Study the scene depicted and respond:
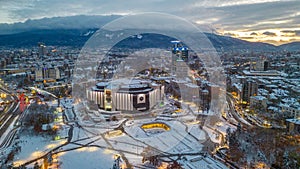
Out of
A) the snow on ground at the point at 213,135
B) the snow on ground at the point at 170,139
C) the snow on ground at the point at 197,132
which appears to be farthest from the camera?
the snow on ground at the point at 197,132

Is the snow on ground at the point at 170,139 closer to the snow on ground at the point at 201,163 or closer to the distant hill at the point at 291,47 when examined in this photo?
the snow on ground at the point at 201,163

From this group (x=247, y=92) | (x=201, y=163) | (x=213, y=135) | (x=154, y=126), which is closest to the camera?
(x=201, y=163)

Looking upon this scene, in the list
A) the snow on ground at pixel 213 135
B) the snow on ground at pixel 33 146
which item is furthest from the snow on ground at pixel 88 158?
the snow on ground at pixel 213 135

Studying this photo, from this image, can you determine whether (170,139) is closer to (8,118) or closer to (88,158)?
(88,158)

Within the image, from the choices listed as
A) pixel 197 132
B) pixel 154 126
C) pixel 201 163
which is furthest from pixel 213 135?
pixel 154 126

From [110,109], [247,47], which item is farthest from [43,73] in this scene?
[247,47]

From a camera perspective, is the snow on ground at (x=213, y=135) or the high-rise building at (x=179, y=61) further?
the high-rise building at (x=179, y=61)

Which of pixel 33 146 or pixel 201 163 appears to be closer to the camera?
pixel 201 163

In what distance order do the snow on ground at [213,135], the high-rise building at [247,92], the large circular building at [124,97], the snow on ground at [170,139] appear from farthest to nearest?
the high-rise building at [247,92]
the large circular building at [124,97]
the snow on ground at [213,135]
the snow on ground at [170,139]

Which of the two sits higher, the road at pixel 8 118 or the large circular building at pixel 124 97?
the large circular building at pixel 124 97

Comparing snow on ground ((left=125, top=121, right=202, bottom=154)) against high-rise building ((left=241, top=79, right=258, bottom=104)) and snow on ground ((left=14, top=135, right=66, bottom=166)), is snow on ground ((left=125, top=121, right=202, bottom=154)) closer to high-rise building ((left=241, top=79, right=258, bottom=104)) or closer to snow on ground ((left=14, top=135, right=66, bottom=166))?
snow on ground ((left=14, top=135, right=66, bottom=166))
